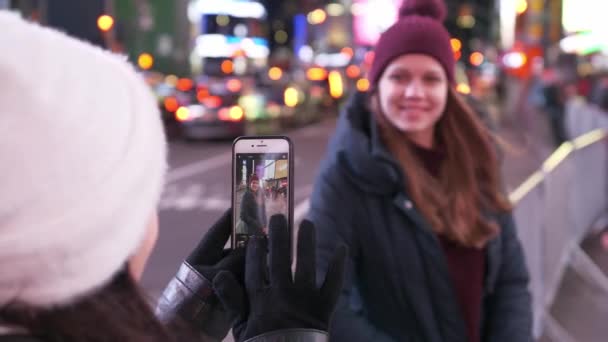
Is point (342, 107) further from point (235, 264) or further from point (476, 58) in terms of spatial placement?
point (476, 58)

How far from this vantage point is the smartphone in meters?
1.79

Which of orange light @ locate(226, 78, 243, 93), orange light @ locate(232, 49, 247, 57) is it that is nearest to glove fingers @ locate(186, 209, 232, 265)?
orange light @ locate(226, 78, 243, 93)

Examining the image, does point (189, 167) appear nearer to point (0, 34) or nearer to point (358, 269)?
point (358, 269)

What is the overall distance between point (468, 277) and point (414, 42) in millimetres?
813

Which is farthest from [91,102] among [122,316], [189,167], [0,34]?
[189,167]

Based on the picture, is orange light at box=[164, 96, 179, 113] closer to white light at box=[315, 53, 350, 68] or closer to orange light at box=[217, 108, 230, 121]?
orange light at box=[217, 108, 230, 121]

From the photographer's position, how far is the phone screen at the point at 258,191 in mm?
1788

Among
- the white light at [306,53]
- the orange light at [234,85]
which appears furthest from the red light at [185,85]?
the white light at [306,53]

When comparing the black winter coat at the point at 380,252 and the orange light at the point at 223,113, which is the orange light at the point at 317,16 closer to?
the orange light at the point at 223,113

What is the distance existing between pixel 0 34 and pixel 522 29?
109 feet

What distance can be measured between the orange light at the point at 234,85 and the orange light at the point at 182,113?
126 cm

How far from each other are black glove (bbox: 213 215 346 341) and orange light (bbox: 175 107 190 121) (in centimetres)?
1967

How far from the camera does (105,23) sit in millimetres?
15711

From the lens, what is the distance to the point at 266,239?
175cm
